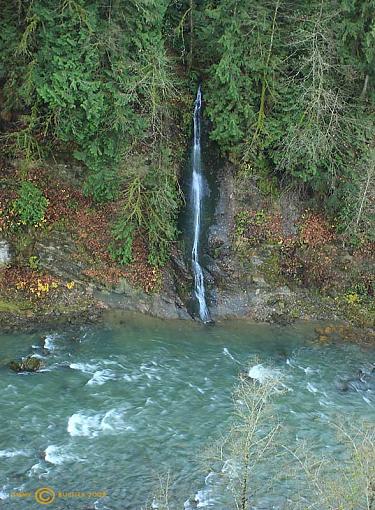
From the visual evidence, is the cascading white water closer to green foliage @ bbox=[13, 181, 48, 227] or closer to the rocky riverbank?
the rocky riverbank

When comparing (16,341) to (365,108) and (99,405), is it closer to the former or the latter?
(99,405)

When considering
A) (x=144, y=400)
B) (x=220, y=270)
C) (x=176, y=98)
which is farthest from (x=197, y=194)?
(x=144, y=400)

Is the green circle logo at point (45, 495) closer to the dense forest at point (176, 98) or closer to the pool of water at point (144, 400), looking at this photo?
the pool of water at point (144, 400)

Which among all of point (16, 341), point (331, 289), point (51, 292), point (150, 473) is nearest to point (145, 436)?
point (150, 473)

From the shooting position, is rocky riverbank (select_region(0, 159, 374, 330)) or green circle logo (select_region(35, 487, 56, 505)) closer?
green circle logo (select_region(35, 487, 56, 505))

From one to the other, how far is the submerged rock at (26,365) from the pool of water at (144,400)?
187 millimetres

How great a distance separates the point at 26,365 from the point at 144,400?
10.7 ft

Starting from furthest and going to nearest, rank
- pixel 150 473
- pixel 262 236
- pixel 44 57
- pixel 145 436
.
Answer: pixel 262 236
pixel 44 57
pixel 145 436
pixel 150 473

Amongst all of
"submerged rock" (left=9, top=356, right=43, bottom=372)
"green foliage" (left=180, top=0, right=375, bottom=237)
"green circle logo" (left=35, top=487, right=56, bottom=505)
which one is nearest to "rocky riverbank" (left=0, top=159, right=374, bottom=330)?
"green foliage" (left=180, top=0, right=375, bottom=237)

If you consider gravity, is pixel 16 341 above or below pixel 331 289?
below

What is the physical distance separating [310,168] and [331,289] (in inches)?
156

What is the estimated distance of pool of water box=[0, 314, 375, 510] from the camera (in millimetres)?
10641

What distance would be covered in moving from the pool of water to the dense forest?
3533 millimetres

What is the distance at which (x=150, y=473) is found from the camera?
428 inches
